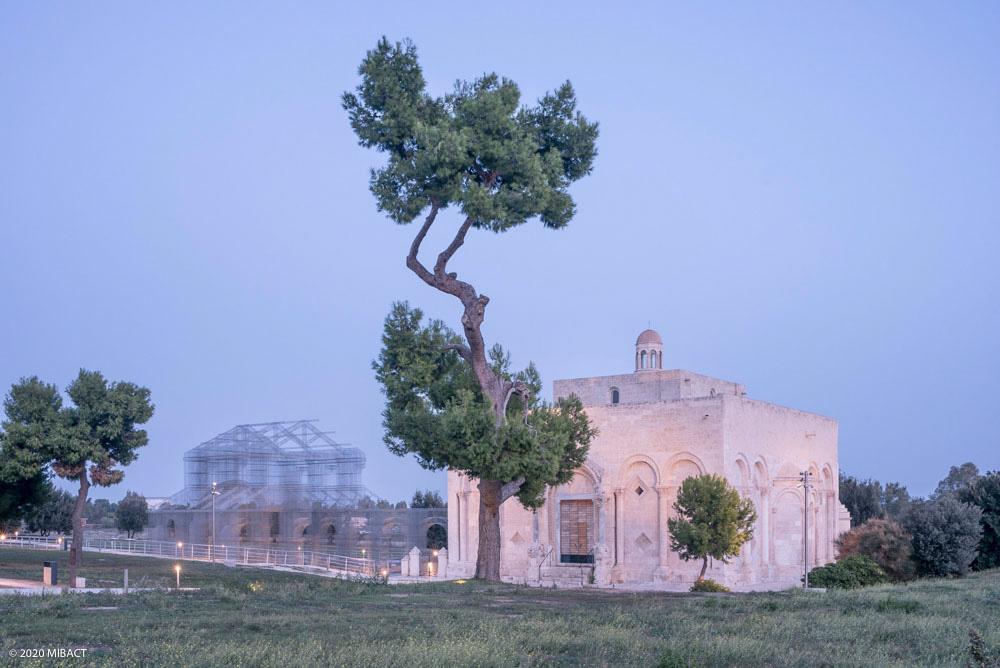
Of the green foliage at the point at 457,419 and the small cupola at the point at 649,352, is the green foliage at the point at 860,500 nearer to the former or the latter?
the small cupola at the point at 649,352

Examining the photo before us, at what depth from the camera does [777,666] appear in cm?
882

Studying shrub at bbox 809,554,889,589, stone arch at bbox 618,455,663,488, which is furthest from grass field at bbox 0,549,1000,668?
stone arch at bbox 618,455,663,488

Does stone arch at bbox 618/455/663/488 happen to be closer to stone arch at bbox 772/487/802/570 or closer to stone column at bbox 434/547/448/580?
stone arch at bbox 772/487/802/570

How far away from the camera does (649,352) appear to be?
129 feet

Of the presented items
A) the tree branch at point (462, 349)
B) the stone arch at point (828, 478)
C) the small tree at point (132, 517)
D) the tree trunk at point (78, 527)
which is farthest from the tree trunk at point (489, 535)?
the small tree at point (132, 517)

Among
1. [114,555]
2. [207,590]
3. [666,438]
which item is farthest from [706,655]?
[114,555]

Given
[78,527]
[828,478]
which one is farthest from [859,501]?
[78,527]

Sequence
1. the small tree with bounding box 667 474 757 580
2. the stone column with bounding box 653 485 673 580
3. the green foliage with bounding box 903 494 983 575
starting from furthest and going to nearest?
the stone column with bounding box 653 485 673 580, the green foliage with bounding box 903 494 983 575, the small tree with bounding box 667 474 757 580

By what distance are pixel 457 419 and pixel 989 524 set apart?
81.3ft

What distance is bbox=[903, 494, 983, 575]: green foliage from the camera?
31625 millimetres

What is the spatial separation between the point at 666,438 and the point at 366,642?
2559 centimetres

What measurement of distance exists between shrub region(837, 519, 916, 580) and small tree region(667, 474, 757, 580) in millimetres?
7392

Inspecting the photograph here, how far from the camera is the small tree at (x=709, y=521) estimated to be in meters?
28.7

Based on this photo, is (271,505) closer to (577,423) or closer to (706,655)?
(577,423)
